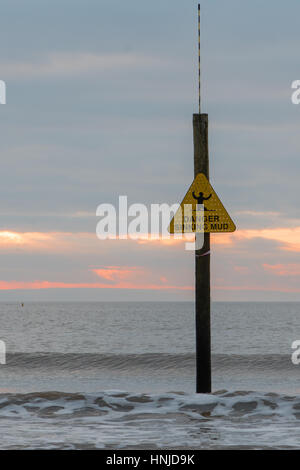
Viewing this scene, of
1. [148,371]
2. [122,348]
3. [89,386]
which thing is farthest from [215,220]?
[122,348]

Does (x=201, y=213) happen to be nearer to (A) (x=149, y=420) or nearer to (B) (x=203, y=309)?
(B) (x=203, y=309)

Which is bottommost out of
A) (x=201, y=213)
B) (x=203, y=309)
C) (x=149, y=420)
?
(x=149, y=420)

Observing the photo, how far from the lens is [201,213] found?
10109 mm

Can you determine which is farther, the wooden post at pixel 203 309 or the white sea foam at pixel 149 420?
the wooden post at pixel 203 309

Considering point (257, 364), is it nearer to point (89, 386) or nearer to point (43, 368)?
point (43, 368)

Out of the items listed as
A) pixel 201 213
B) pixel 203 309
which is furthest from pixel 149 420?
pixel 201 213

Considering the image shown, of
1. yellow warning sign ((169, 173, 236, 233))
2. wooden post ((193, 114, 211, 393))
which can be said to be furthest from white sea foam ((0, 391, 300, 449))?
yellow warning sign ((169, 173, 236, 233))

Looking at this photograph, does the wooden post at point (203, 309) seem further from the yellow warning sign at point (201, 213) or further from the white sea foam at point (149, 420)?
the white sea foam at point (149, 420)

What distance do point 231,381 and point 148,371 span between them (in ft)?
16.3

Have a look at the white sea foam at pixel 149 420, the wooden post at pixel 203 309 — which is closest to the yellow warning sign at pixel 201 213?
the wooden post at pixel 203 309

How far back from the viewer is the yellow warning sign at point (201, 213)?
10.0m

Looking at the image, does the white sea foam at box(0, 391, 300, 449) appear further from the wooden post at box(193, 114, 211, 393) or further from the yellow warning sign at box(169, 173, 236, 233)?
the yellow warning sign at box(169, 173, 236, 233)

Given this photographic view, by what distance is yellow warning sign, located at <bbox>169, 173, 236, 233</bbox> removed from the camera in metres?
10.0

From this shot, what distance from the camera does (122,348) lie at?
3909 centimetres
